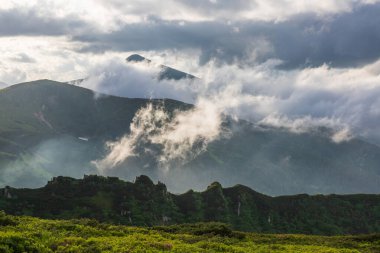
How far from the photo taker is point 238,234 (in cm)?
7156

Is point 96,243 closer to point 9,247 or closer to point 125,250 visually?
point 125,250

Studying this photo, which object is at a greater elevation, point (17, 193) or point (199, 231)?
point (17, 193)

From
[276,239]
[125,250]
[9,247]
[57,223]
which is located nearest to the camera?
[9,247]

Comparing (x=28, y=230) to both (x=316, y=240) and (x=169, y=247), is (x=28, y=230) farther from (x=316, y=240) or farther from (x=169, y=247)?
(x=316, y=240)

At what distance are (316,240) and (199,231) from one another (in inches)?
756

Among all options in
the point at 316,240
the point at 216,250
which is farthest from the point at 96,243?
the point at 316,240

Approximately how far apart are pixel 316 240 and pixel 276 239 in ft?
22.8

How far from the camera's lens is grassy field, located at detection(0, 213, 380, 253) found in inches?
1667

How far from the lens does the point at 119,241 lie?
48.7 meters

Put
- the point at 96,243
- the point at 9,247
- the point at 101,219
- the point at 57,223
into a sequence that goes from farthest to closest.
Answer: the point at 101,219 < the point at 57,223 < the point at 96,243 < the point at 9,247

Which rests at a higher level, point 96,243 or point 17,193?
point 17,193

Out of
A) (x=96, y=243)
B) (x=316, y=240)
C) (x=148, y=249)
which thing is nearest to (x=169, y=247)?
(x=148, y=249)

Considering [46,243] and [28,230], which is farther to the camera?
[28,230]

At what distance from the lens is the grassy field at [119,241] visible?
4234 centimetres
